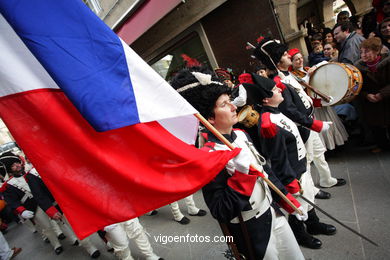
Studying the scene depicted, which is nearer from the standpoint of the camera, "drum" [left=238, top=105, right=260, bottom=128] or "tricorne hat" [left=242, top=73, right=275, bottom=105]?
"tricorne hat" [left=242, top=73, right=275, bottom=105]

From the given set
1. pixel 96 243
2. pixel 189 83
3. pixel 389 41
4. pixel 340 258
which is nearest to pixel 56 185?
pixel 189 83

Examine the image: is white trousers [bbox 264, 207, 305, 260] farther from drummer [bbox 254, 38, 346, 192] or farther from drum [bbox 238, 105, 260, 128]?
drum [bbox 238, 105, 260, 128]

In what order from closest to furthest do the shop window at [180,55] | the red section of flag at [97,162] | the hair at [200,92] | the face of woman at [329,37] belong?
the red section of flag at [97,162] → the hair at [200,92] → the face of woman at [329,37] → the shop window at [180,55]

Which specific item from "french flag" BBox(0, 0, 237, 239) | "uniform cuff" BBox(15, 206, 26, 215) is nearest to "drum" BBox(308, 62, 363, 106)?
"french flag" BBox(0, 0, 237, 239)

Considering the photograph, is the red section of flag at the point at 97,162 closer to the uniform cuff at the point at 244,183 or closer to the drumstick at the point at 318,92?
the uniform cuff at the point at 244,183

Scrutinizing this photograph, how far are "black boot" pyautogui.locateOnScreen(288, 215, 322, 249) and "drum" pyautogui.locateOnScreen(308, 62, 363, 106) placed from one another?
2004 mm

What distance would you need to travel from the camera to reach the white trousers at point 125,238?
2.94m

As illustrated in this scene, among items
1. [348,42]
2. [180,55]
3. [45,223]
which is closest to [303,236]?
[348,42]

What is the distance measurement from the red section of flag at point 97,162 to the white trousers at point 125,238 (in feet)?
6.24

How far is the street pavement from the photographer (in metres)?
2.36

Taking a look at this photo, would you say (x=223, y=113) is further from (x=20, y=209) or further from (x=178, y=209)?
(x=20, y=209)

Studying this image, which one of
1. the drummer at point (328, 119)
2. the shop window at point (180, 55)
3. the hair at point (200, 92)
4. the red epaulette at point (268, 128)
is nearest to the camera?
the hair at point (200, 92)

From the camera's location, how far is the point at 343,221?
2.67 metres

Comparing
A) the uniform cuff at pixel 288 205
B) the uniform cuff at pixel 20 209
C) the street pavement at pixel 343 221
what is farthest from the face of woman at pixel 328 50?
the uniform cuff at pixel 20 209
